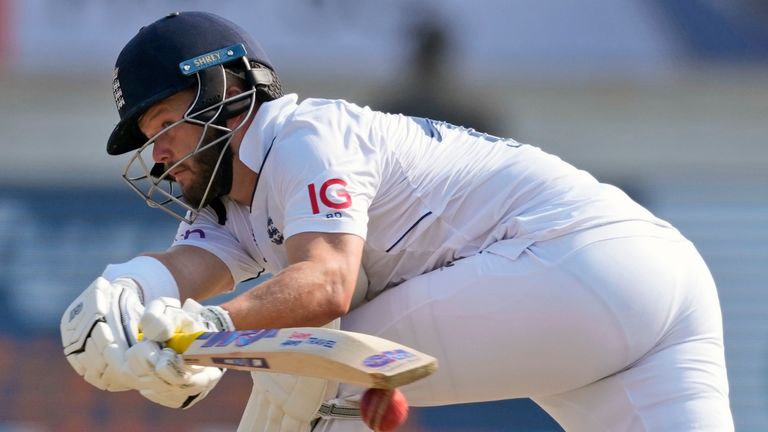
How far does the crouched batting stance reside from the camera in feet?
7.95

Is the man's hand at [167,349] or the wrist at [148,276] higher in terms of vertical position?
the man's hand at [167,349]

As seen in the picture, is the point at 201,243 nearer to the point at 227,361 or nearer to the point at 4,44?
the point at 227,361

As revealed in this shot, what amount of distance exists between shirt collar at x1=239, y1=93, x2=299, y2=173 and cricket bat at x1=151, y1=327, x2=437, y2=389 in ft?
1.67

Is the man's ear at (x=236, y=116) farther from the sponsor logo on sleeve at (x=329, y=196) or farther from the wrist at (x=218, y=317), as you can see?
the wrist at (x=218, y=317)

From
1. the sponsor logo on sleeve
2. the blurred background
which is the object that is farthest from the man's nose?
the blurred background

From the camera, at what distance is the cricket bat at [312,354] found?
2.12 m

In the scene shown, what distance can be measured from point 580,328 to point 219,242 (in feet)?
3.07

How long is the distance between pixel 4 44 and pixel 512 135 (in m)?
3.46

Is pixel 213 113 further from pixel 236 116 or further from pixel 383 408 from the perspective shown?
pixel 383 408

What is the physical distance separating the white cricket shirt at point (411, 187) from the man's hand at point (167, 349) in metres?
0.27

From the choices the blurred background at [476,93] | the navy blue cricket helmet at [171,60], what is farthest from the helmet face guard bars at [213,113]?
the blurred background at [476,93]

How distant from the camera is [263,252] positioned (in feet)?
9.48

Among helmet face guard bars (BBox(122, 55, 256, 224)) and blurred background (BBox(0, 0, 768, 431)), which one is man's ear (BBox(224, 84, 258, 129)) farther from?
blurred background (BBox(0, 0, 768, 431))

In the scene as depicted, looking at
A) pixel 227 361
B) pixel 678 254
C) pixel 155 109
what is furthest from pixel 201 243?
pixel 678 254
